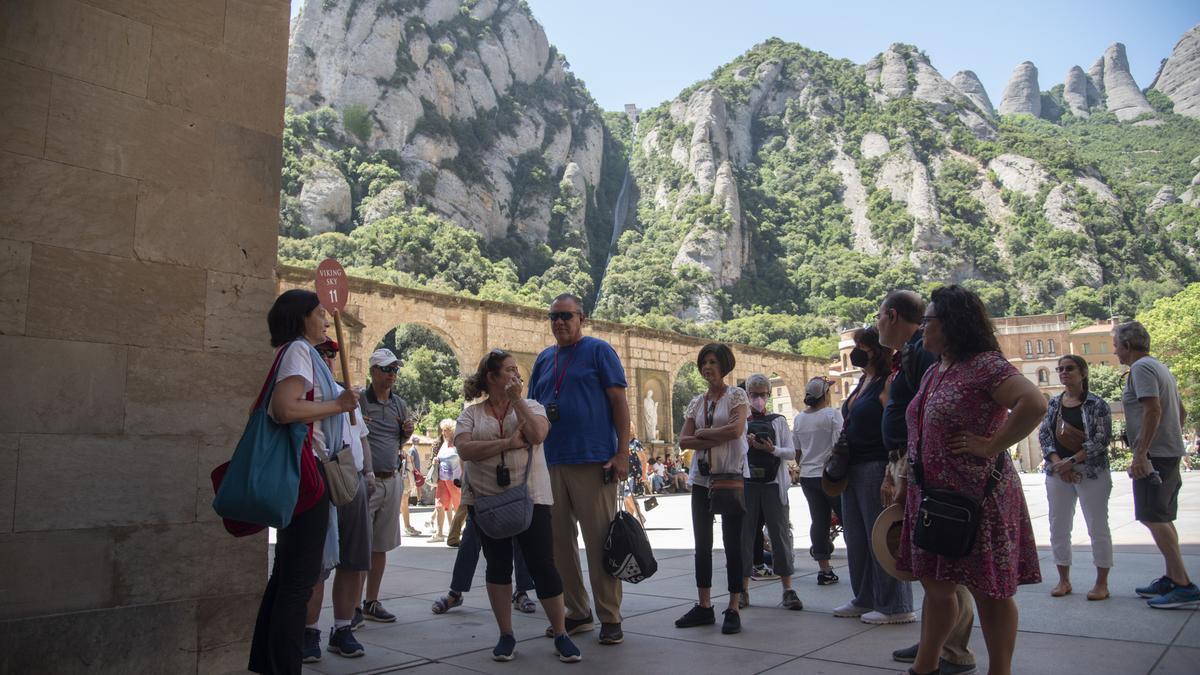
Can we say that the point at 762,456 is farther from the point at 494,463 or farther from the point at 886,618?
the point at 494,463

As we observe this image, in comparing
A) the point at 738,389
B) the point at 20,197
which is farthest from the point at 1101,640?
the point at 20,197

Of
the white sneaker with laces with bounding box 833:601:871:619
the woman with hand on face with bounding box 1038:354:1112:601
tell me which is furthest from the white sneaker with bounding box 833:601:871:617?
the woman with hand on face with bounding box 1038:354:1112:601

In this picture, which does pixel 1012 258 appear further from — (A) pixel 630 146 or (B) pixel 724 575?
(B) pixel 724 575

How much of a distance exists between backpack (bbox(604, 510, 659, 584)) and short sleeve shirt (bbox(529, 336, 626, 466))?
374 millimetres

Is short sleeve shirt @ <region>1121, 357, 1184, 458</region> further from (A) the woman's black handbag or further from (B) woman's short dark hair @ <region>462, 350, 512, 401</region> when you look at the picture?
(B) woman's short dark hair @ <region>462, 350, 512, 401</region>

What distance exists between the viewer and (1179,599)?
164 inches

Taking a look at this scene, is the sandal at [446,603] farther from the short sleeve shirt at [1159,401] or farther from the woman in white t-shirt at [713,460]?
the short sleeve shirt at [1159,401]

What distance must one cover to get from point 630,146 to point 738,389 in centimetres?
11301

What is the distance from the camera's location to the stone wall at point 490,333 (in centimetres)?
1816

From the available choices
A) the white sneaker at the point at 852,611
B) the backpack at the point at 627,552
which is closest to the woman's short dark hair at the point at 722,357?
the backpack at the point at 627,552

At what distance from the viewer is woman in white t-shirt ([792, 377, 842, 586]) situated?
18.6 ft

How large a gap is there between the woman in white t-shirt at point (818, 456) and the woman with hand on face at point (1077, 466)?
4.80 feet

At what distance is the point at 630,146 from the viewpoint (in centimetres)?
11356

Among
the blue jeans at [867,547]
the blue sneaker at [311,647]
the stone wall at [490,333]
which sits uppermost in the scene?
the stone wall at [490,333]
